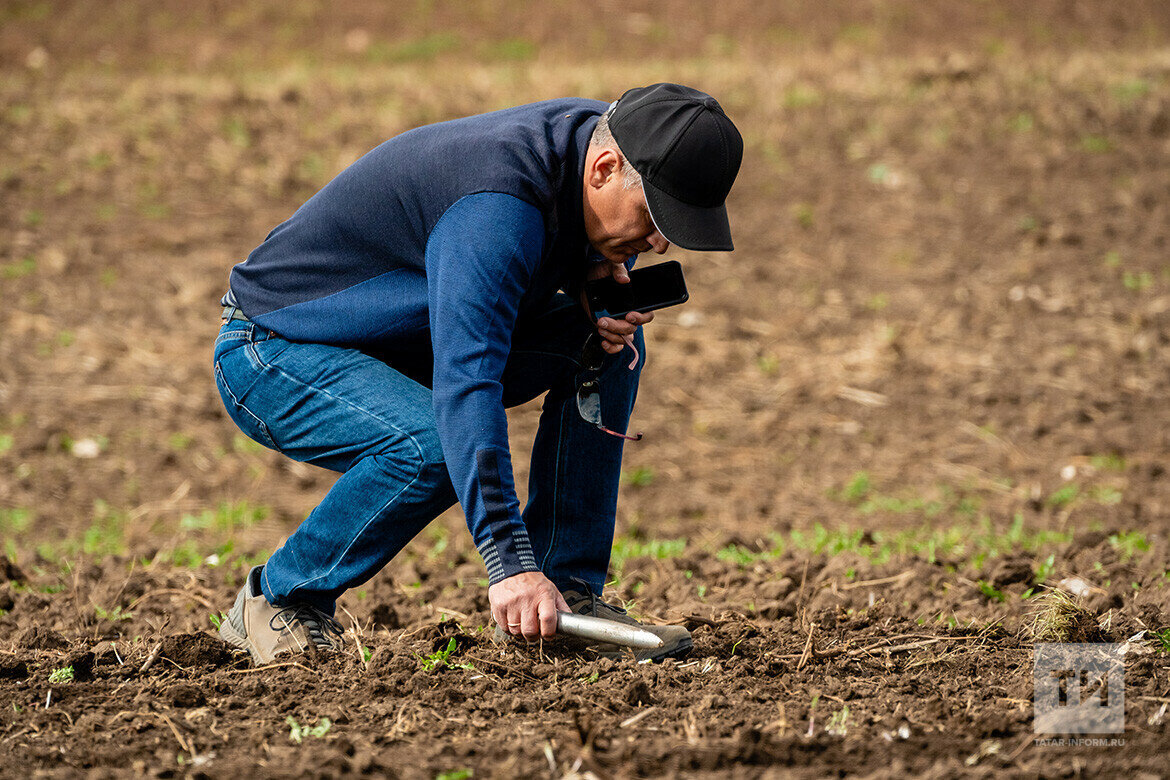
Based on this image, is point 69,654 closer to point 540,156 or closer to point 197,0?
point 540,156

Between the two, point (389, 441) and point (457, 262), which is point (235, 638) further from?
point (457, 262)

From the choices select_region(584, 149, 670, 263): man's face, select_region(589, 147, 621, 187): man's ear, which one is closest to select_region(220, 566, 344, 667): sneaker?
select_region(584, 149, 670, 263): man's face

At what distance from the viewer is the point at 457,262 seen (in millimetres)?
2906

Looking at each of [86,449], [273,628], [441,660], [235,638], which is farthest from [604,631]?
[86,449]

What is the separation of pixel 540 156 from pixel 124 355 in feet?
18.5

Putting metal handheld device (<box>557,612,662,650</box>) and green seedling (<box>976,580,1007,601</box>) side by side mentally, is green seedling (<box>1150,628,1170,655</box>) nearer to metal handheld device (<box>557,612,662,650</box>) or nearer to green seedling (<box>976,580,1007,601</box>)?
green seedling (<box>976,580,1007,601</box>)

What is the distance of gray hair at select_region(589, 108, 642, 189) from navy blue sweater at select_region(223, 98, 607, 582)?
0.04 metres

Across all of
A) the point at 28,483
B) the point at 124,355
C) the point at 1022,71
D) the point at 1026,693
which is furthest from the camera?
the point at 1022,71

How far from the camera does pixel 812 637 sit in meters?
3.50

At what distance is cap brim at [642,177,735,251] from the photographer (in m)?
3.00

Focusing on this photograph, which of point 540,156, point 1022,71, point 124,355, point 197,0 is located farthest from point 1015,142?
point 197,0

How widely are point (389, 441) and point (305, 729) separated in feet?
2.68

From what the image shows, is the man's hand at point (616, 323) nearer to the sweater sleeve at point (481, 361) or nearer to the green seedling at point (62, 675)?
the sweater sleeve at point (481, 361)

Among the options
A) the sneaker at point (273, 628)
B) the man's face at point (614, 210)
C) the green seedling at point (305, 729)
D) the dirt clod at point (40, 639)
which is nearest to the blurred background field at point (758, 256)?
the dirt clod at point (40, 639)
